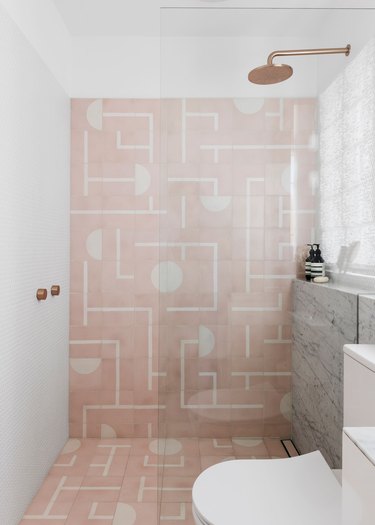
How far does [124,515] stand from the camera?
180 cm

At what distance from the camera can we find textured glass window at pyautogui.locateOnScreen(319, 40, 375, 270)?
1523 millimetres

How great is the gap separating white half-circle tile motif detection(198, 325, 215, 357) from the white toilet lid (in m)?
0.39

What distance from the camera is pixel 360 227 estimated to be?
1619 mm

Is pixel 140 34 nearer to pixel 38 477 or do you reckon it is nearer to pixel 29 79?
pixel 29 79

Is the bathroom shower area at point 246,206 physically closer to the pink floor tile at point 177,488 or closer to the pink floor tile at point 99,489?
the pink floor tile at point 177,488

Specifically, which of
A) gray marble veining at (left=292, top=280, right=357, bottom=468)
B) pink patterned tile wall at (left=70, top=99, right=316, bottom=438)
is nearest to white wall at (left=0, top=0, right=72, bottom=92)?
pink patterned tile wall at (left=70, top=99, right=316, bottom=438)

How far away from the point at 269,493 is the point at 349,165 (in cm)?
116

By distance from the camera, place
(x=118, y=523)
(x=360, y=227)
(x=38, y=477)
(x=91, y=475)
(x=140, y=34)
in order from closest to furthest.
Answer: (x=360, y=227) → (x=118, y=523) → (x=38, y=477) → (x=91, y=475) → (x=140, y=34)

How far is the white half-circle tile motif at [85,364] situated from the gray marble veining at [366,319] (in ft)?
5.24

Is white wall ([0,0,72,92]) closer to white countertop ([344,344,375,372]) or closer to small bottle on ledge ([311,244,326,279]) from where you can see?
small bottle on ledge ([311,244,326,279])

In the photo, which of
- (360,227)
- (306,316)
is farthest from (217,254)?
(360,227)

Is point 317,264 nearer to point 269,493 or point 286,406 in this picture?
point 286,406

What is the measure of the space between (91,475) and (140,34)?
248cm

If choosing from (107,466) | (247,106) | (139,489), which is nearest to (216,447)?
(139,489)
